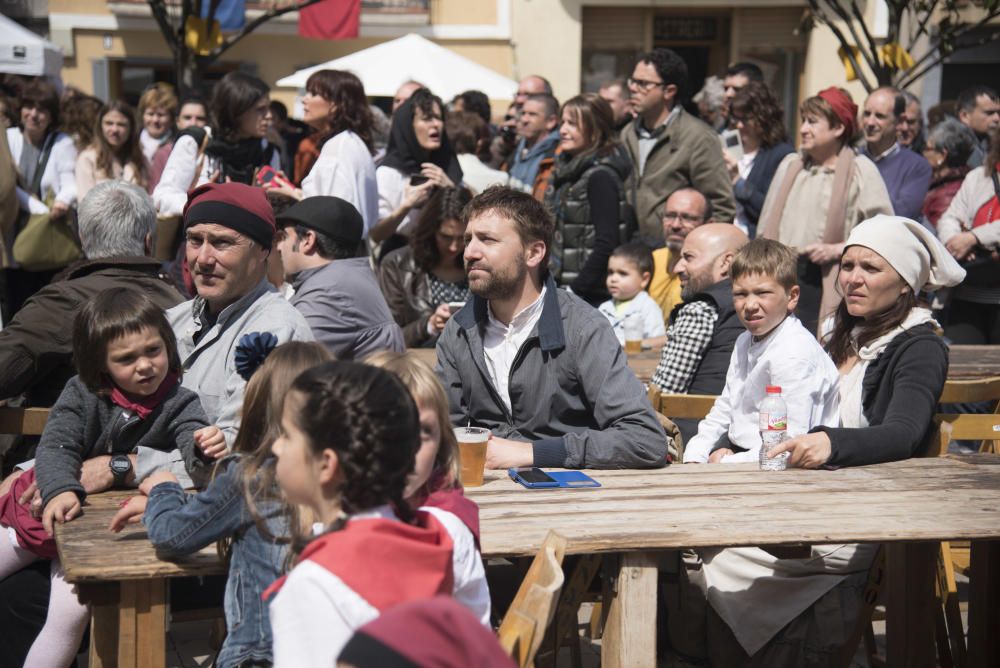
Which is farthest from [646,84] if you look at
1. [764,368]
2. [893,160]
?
[764,368]

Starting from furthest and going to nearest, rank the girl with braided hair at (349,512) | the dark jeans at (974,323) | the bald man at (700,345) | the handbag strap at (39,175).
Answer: the handbag strap at (39,175) → the dark jeans at (974,323) → the bald man at (700,345) → the girl with braided hair at (349,512)

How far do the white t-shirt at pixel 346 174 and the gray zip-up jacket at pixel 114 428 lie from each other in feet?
9.33

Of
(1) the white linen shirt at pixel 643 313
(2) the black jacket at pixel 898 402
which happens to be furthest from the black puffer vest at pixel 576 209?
(2) the black jacket at pixel 898 402

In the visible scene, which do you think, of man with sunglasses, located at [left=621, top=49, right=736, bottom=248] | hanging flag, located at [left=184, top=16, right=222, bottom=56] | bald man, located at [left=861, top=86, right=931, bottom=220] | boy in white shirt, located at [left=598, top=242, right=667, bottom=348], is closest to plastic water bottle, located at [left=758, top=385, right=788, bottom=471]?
boy in white shirt, located at [left=598, top=242, right=667, bottom=348]

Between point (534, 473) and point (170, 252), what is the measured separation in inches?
165

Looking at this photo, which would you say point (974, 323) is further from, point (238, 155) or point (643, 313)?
point (238, 155)


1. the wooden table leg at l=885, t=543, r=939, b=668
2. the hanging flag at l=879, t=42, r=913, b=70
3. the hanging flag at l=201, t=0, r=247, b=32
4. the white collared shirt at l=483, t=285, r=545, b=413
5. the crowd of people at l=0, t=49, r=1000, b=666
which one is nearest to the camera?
the crowd of people at l=0, t=49, r=1000, b=666

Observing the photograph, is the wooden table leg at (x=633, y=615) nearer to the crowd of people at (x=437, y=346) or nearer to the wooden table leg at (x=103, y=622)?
the crowd of people at (x=437, y=346)

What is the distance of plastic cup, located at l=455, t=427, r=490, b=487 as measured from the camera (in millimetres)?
3307

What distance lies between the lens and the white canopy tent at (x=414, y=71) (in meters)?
12.9

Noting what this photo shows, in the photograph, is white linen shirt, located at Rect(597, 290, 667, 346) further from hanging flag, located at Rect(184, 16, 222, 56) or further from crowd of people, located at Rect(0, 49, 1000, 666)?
hanging flag, located at Rect(184, 16, 222, 56)

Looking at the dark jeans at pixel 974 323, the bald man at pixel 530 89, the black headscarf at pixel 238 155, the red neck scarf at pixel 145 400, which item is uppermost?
the bald man at pixel 530 89

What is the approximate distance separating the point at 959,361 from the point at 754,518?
2932 millimetres

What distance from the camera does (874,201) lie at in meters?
6.23
